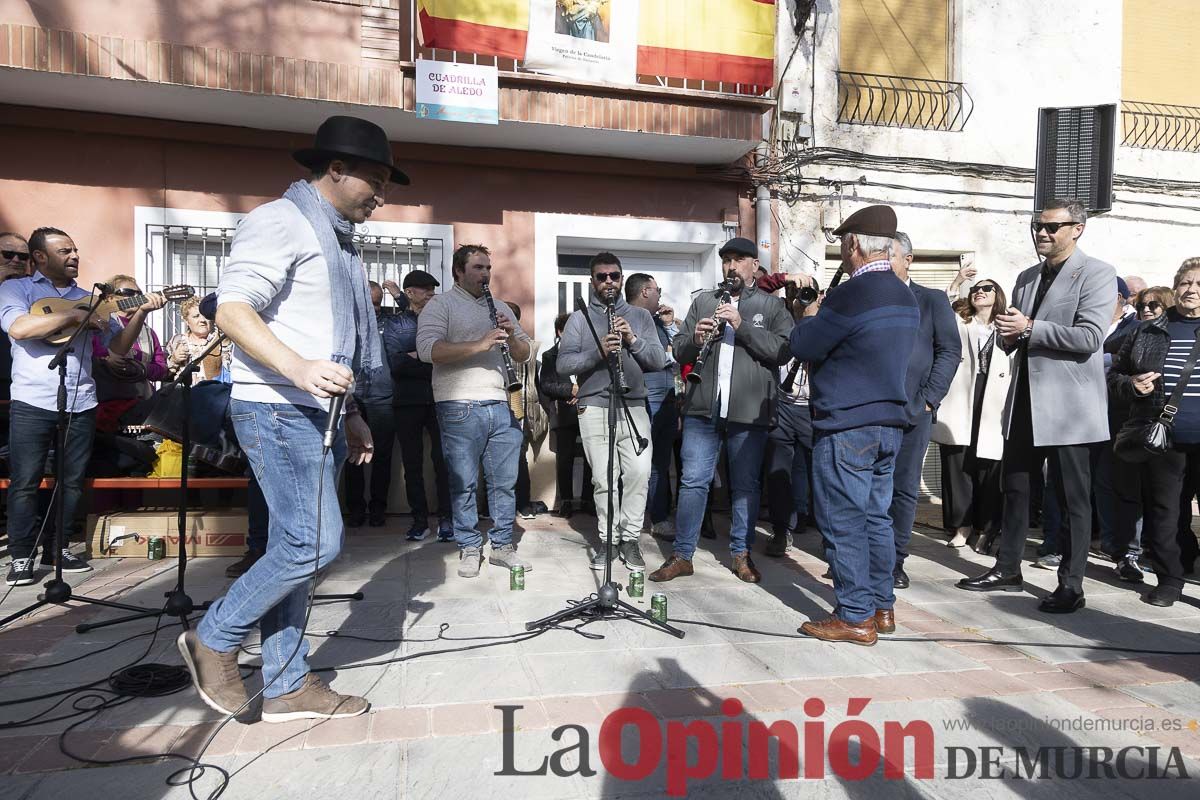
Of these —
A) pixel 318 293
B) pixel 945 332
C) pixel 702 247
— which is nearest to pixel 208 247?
pixel 702 247

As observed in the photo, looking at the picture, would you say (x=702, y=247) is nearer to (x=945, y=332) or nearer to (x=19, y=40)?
(x=945, y=332)

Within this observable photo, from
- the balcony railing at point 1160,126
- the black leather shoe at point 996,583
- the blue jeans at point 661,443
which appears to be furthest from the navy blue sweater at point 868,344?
the balcony railing at point 1160,126

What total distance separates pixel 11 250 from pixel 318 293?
14.5 ft

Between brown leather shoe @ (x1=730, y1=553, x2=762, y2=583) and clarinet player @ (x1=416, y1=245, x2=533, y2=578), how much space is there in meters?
1.42

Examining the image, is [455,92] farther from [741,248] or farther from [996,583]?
[996,583]

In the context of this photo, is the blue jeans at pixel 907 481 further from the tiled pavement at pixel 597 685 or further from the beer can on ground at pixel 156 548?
the beer can on ground at pixel 156 548

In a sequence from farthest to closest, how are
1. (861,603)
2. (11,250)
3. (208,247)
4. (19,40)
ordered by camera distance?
(208,247) < (19,40) < (11,250) < (861,603)

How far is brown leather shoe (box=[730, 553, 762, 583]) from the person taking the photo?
528 cm

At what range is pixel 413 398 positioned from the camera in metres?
6.75

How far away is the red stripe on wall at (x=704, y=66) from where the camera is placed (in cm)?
799

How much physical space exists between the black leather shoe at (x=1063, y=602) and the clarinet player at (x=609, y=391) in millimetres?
2421

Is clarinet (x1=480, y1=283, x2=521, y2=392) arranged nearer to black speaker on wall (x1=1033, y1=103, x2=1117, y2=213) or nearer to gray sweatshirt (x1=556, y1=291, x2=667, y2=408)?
gray sweatshirt (x1=556, y1=291, x2=667, y2=408)

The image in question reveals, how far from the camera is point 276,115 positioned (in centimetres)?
720

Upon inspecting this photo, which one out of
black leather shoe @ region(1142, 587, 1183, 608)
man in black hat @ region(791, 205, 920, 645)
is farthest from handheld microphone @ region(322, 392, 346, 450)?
black leather shoe @ region(1142, 587, 1183, 608)
